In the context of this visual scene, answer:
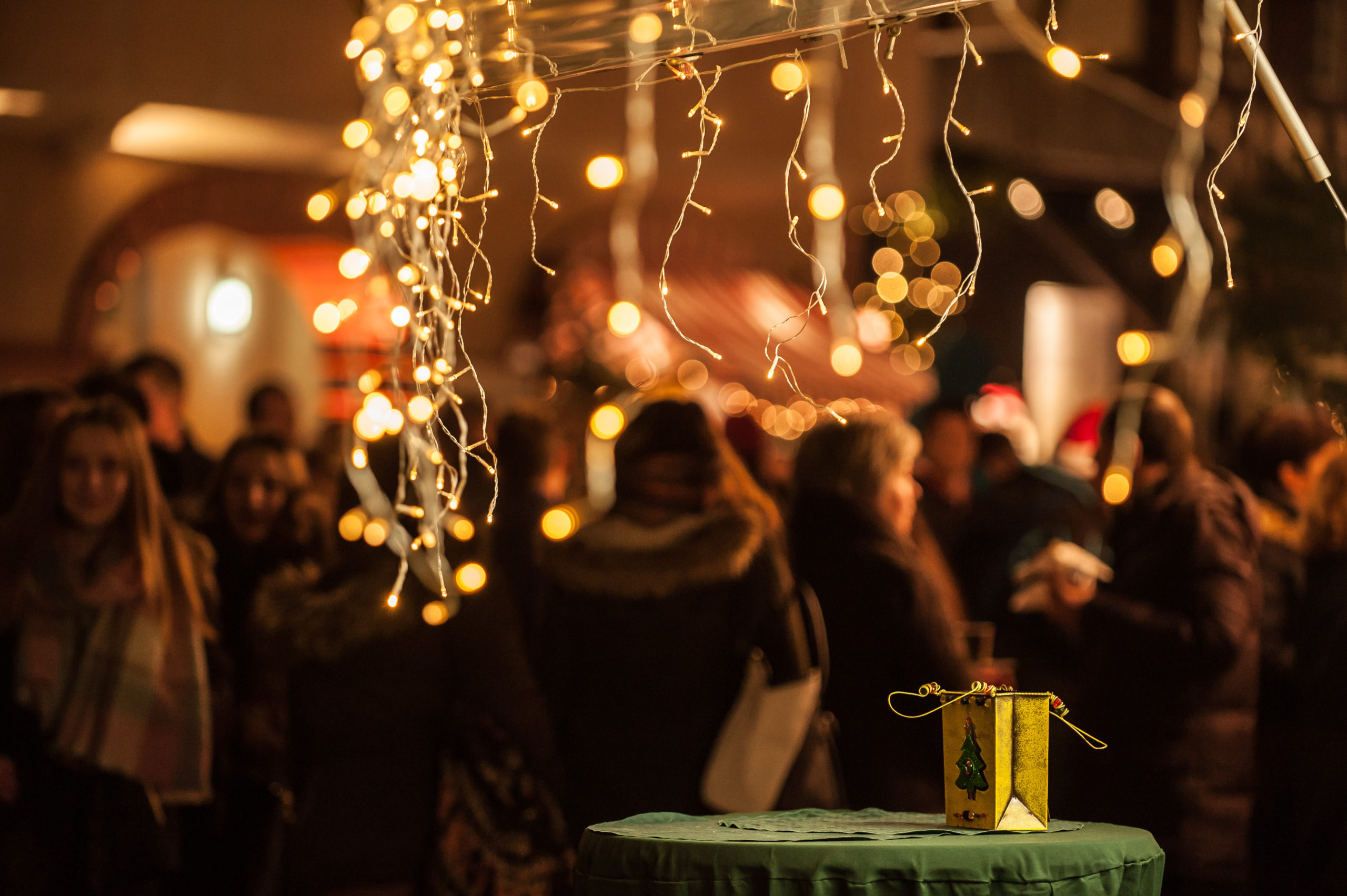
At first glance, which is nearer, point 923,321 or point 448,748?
point 448,748

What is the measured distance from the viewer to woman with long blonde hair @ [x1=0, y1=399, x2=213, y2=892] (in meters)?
3.32

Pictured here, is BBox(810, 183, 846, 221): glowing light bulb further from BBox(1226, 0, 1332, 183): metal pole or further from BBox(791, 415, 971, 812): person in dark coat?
BBox(1226, 0, 1332, 183): metal pole

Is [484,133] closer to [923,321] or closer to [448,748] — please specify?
[448,748]

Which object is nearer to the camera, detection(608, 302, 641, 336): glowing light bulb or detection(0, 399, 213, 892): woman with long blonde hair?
detection(0, 399, 213, 892): woman with long blonde hair

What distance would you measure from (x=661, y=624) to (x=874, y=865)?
141 centimetres

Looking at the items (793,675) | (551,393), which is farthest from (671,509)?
(551,393)

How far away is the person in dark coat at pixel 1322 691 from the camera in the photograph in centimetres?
349

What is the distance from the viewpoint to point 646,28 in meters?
2.58

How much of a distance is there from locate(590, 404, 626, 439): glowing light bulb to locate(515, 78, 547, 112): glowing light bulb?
8.95 ft

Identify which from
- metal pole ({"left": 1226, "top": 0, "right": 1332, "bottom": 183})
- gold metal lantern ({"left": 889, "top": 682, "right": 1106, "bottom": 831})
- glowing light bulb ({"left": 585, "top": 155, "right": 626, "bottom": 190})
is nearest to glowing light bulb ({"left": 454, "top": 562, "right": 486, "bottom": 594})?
glowing light bulb ({"left": 585, "top": 155, "right": 626, "bottom": 190})

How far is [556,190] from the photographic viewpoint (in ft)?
28.3

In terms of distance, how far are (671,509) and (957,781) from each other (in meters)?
1.34

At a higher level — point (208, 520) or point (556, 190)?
point (556, 190)

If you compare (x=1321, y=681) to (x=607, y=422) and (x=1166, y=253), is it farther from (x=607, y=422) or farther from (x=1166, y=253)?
(x=1166, y=253)
